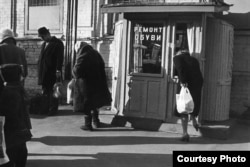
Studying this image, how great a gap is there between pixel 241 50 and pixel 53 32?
5.32m

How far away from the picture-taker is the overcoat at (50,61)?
8492 mm

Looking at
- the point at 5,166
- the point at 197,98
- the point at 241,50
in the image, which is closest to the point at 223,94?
the point at 197,98

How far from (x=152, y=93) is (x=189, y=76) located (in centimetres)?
114

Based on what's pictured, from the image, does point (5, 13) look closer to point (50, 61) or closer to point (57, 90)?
point (50, 61)

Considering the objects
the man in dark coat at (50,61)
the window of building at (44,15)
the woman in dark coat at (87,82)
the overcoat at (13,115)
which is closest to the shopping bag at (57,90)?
the man in dark coat at (50,61)

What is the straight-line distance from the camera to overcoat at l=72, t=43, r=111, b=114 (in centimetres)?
708

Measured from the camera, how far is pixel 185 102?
6484 millimetres

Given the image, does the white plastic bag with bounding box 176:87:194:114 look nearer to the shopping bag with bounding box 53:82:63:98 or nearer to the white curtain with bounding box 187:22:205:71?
the white curtain with bounding box 187:22:205:71

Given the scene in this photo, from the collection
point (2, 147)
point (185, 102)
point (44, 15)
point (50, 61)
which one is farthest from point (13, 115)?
point (44, 15)

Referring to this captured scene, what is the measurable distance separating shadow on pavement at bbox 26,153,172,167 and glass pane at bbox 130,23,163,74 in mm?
2379

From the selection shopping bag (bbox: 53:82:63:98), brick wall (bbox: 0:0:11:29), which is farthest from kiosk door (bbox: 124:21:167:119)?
brick wall (bbox: 0:0:11:29)

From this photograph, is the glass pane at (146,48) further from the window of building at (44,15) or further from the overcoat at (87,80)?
the window of building at (44,15)

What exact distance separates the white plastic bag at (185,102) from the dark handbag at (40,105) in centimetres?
358

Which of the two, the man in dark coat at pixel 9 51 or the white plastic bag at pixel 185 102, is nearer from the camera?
the man in dark coat at pixel 9 51
